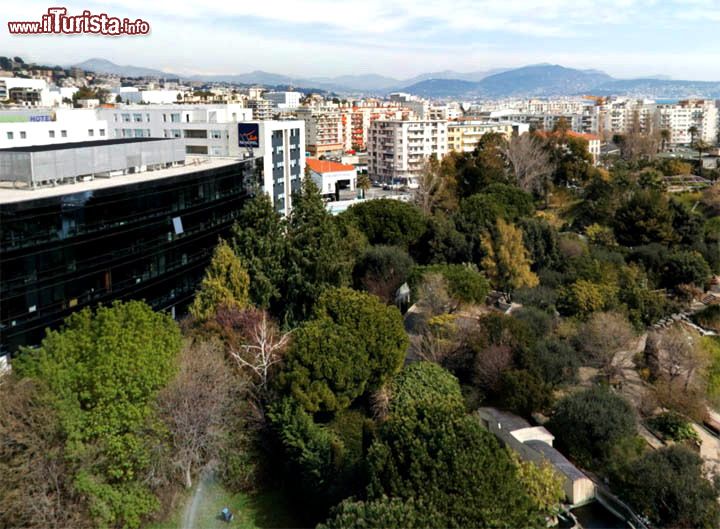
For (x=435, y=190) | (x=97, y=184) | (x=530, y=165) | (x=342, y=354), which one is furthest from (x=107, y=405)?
(x=530, y=165)

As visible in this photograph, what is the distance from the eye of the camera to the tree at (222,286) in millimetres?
26609

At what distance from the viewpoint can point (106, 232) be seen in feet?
85.9

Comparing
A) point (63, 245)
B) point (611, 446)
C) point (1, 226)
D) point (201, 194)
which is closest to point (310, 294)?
point (201, 194)

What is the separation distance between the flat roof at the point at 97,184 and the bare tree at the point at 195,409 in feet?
26.6

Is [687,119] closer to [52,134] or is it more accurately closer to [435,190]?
[435,190]

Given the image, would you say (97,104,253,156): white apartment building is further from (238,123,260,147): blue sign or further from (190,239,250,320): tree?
(190,239,250,320): tree

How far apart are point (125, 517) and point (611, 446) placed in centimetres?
1329

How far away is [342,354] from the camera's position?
21.6 meters

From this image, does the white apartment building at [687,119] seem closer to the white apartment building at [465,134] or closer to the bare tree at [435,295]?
the white apartment building at [465,134]

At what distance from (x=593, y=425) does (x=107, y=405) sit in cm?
1345

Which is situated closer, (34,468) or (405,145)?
(34,468)

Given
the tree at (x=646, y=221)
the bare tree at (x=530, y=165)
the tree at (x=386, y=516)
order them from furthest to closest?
the bare tree at (x=530, y=165), the tree at (x=646, y=221), the tree at (x=386, y=516)

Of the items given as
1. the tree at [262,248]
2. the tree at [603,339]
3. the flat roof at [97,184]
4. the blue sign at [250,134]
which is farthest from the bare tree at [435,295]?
the blue sign at [250,134]

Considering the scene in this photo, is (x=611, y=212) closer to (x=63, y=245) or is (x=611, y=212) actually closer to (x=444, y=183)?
(x=444, y=183)
